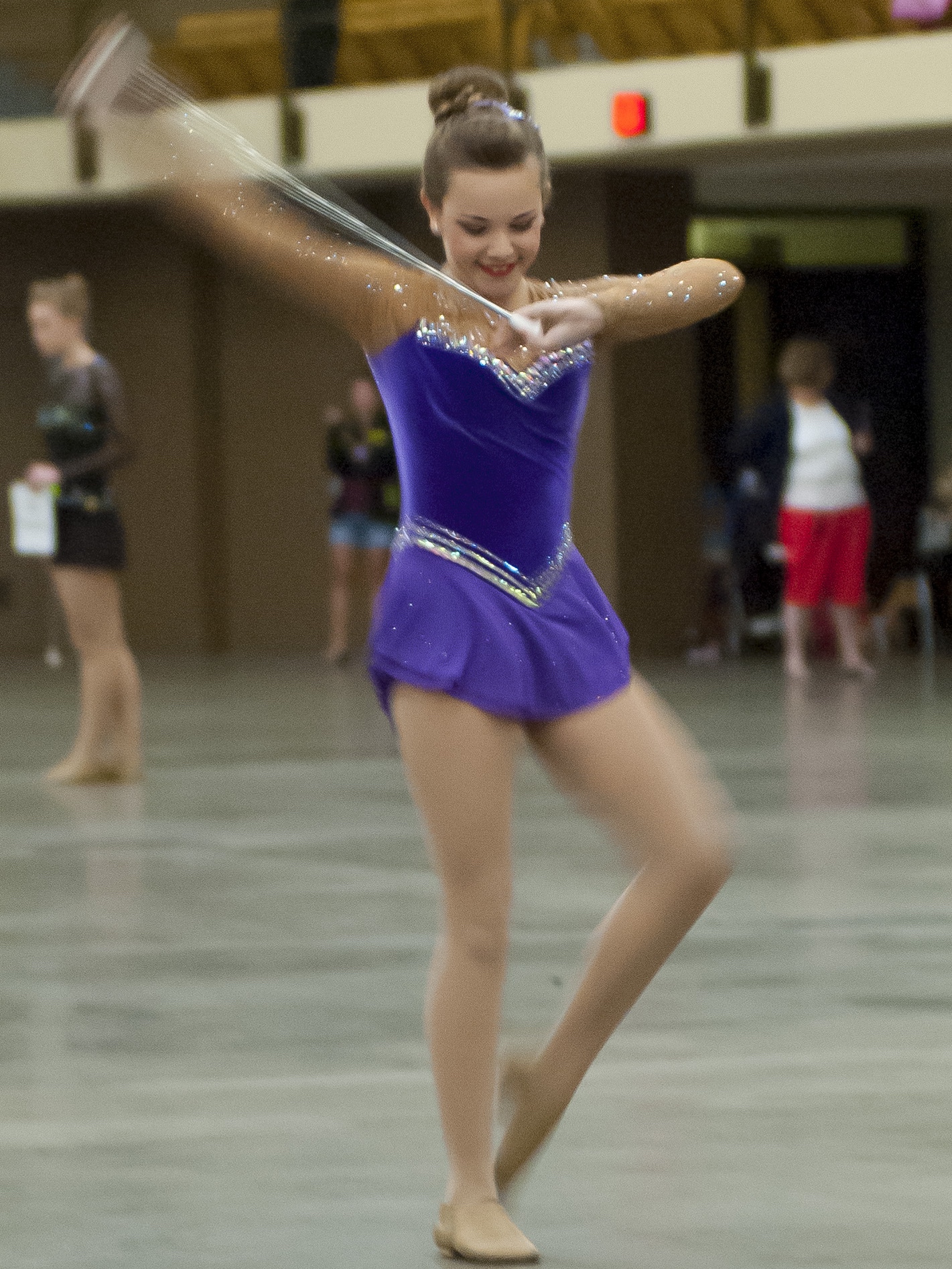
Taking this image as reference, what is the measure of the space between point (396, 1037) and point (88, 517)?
475cm

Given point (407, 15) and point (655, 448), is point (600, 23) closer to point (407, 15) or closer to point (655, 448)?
point (407, 15)

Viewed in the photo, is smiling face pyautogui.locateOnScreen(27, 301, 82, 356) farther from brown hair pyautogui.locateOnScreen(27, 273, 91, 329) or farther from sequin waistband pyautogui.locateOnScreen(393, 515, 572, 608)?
sequin waistband pyautogui.locateOnScreen(393, 515, 572, 608)

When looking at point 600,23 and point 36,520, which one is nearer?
point 36,520

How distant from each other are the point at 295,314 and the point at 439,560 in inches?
604

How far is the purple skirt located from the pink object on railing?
11.5 m

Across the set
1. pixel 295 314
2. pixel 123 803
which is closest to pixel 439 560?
Result: pixel 123 803

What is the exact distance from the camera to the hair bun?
373 cm

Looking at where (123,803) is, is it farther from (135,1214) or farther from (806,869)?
(135,1214)

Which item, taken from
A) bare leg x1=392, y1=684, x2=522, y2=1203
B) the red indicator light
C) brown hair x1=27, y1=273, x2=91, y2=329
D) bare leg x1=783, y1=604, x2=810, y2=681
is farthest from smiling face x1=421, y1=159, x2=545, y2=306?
the red indicator light

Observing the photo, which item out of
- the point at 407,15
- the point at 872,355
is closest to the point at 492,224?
the point at 407,15

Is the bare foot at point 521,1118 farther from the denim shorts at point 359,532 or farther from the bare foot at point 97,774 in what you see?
the denim shorts at point 359,532

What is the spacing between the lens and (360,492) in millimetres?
16500

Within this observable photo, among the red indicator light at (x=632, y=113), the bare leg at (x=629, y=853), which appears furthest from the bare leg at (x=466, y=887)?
the red indicator light at (x=632, y=113)

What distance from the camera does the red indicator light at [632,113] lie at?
48.9 ft
